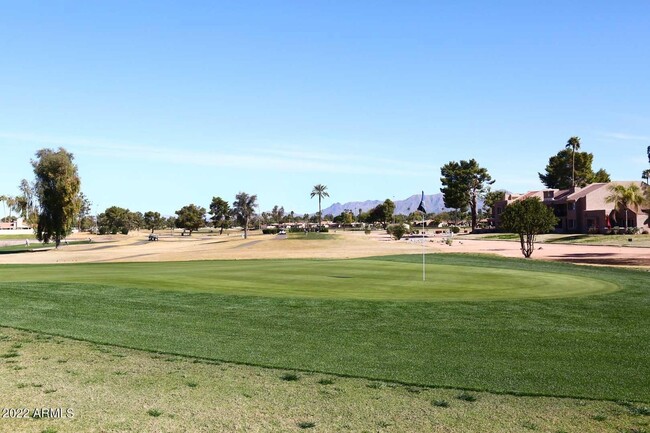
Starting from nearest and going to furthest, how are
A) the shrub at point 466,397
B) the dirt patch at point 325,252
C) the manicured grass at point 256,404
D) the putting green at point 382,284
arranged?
1. the manicured grass at point 256,404
2. the shrub at point 466,397
3. the putting green at point 382,284
4. the dirt patch at point 325,252

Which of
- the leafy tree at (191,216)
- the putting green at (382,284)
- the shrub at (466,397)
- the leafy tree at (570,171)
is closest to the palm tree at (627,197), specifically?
the leafy tree at (570,171)

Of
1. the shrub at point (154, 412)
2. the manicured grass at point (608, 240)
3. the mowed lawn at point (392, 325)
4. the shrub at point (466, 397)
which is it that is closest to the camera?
the shrub at point (154, 412)

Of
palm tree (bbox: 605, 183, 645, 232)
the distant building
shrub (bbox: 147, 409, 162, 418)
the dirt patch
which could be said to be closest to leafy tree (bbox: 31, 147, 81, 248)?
the dirt patch

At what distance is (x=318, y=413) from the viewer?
8586 mm

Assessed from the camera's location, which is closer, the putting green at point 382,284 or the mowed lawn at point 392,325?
the mowed lawn at point 392,325

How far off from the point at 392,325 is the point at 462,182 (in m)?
137

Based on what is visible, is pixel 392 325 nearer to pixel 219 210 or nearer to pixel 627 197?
pixel 627 197

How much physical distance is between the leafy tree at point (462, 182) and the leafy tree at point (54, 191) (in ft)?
306

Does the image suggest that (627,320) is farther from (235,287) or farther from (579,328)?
(235,287)

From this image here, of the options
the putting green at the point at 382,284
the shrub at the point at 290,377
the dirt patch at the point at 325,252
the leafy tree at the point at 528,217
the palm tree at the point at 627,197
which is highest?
the palm tree at the point at 627,197

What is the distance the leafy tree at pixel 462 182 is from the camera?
147750 millimetres

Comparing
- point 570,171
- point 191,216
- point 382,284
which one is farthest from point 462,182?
point 382,284

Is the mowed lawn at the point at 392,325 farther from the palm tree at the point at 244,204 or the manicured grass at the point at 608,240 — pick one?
the palm tree at the point at 244,204

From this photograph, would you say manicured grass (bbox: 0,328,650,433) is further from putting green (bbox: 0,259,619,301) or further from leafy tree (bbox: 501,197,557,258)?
leafy tree (bbox: 501,197,557,258)
